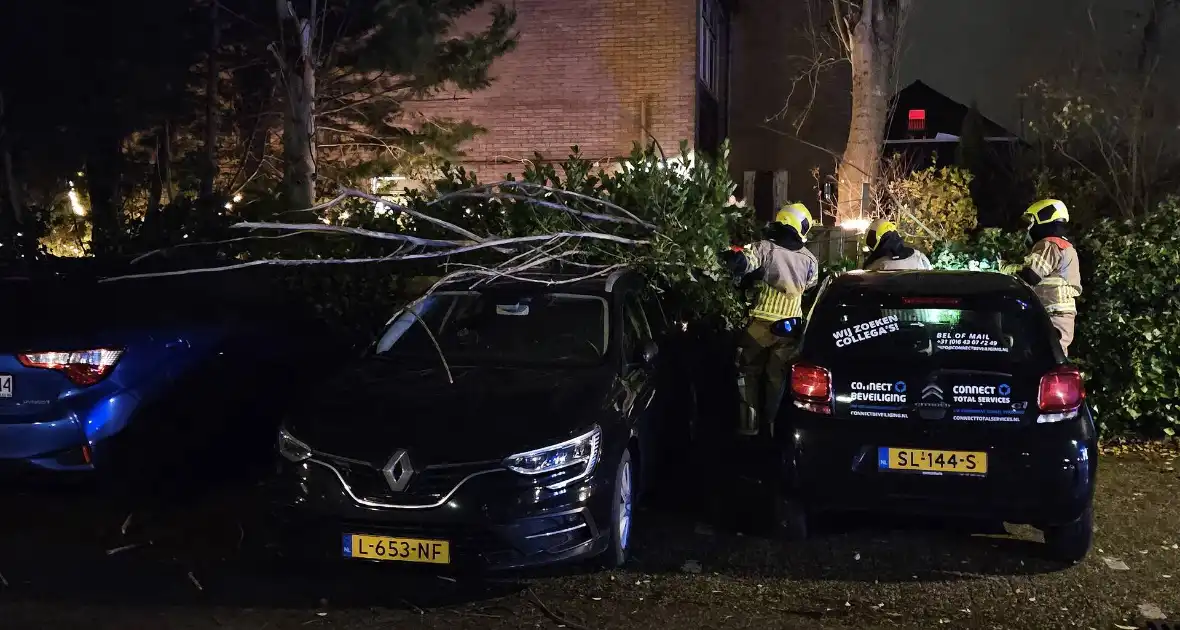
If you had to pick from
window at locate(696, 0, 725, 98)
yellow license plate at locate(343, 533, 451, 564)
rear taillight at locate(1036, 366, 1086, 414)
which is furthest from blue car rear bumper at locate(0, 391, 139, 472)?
window at locate(696, 0, 725, 98)

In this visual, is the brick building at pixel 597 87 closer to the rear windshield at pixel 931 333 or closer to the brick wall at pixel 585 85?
the brick wall at pixel 585 85

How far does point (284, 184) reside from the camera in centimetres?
1142

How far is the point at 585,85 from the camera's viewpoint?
14898 mm

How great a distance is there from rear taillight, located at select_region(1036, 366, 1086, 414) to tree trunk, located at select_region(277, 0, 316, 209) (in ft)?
29.0

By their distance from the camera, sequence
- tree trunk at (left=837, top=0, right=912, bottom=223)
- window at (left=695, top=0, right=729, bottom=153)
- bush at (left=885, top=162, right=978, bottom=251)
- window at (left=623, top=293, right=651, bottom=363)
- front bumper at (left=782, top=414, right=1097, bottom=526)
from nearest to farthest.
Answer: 1. front bumper at (left=782, top=414, right=1097, bottom=526)
2. window at (left=623, top=293, right=651, bottom=363)
3. tree trunk at (left=837, top=0, right=912, bottom=223)
4. bush at (left=885, top=162, right=978, bottom=251)
5. window at (left=695, top=0, right=729, bottom=153)

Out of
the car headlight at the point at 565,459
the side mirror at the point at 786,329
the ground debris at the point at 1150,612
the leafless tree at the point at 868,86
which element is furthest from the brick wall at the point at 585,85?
the ground debris at the point at 1150,612

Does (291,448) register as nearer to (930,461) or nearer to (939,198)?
(930,461)

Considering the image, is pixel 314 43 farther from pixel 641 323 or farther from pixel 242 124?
pixel 641 323

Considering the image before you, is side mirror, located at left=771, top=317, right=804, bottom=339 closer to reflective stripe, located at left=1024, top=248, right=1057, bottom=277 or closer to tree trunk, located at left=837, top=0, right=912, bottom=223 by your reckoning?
reflective stripe, located at left=1024, top=248, right=1057, bottom=277

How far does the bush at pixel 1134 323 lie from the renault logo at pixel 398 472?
229 inches

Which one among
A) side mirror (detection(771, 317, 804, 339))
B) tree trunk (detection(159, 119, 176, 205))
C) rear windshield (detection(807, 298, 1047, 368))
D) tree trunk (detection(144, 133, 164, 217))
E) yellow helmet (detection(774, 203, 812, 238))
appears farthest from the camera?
tree trunk (detection(159, 119, 176, 205))

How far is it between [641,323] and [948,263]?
3478 mm

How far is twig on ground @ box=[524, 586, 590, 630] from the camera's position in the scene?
4.45m

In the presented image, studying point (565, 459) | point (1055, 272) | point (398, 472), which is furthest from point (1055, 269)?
point (398, 472)
